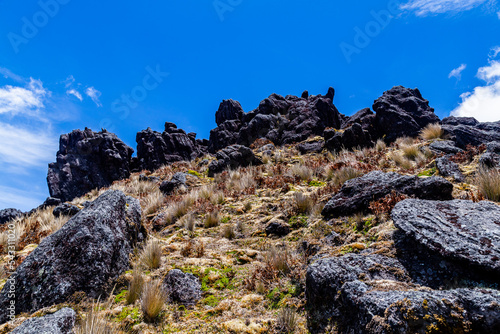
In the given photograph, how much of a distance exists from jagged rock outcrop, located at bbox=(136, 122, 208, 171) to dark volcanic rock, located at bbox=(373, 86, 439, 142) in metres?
26.2

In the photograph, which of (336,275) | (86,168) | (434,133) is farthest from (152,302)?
(86,168)

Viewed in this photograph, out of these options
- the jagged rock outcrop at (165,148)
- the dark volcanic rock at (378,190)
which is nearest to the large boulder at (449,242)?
the dark volcanic rock at (378,190)

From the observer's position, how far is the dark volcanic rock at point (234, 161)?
15578mm

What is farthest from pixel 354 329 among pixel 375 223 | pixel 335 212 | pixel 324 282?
pixel 335 212

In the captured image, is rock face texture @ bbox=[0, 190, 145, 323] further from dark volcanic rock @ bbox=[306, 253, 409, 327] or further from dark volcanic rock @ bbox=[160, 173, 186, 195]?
dark volcanic rock @ bbox=[160, 173, 186, 195]

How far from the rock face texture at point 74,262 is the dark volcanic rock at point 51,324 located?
0.64 meters

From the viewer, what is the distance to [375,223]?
443 cm

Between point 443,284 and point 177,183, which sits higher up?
point 177,183

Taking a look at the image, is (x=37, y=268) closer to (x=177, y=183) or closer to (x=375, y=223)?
(x=375, y=223)

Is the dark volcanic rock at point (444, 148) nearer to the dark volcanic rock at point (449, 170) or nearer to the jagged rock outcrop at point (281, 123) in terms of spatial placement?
the dark volcanic rock at point (449, 170)

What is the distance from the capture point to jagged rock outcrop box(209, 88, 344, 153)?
25297 mm

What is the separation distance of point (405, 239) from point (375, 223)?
104 centimetres

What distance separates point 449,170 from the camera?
662 cm

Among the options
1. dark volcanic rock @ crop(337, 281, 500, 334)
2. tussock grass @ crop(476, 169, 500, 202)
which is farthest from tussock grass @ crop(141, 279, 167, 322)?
tussock grass @ crop(476, 169, 500, 202)
